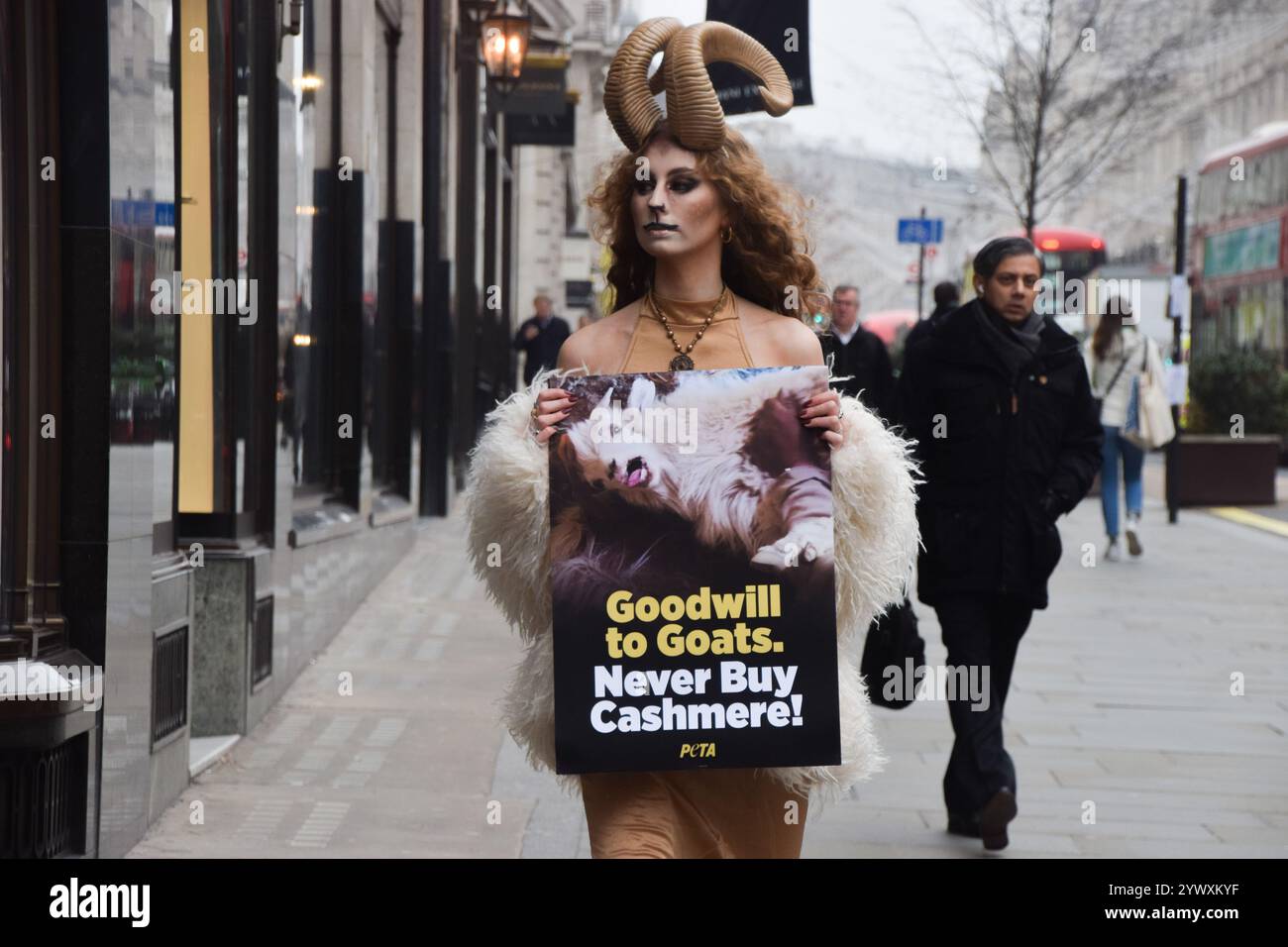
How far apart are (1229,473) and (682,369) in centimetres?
1684

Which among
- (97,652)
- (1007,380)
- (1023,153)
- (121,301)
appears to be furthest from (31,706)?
(1023,153)

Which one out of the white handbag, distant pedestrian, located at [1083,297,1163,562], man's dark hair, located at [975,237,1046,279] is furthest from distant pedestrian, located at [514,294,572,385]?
man's dark hair, located at [975,237,1046,279]

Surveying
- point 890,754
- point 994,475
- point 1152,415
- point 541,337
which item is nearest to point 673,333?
point 994,475

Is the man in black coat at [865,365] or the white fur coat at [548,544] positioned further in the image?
the man in black coat at [865,365]

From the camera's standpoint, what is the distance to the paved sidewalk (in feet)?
19.5

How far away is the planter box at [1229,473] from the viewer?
750 inches

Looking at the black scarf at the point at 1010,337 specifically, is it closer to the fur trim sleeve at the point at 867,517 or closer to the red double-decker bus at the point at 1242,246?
the fur trim sleeve at the point at 867,517

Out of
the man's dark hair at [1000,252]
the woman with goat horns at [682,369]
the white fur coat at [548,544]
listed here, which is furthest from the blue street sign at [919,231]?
the white fur coat at [548,544]

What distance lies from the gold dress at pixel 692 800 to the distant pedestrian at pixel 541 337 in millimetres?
17225

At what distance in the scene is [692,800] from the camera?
139 inches

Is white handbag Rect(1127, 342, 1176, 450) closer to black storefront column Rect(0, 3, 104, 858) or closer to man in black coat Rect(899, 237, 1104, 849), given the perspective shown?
man in black coat Rect(899, 237, 1104, 849)
